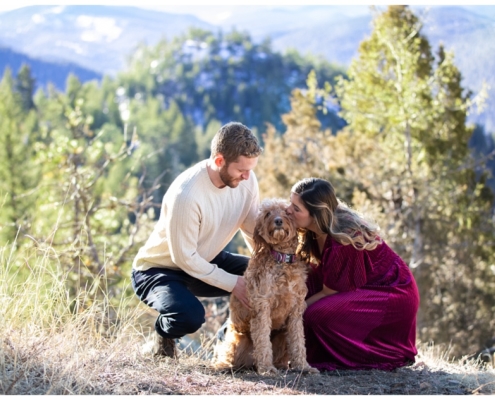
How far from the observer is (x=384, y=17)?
17219mm

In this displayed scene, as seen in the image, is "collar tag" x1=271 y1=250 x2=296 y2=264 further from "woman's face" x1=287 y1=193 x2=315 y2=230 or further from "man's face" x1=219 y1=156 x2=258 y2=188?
"man's face" x1=219 y1=156 x2=258 y2=188

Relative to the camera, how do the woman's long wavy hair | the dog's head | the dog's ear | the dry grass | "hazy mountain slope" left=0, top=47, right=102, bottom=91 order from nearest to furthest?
the dry grass → the dog's head → the dog's ear → the woman's long wavy hair → "hazy mountain slope" left=0, top=47, right=102, bottom=91

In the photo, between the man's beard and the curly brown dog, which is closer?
the curly brown dog

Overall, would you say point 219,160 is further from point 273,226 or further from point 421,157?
point 421,157

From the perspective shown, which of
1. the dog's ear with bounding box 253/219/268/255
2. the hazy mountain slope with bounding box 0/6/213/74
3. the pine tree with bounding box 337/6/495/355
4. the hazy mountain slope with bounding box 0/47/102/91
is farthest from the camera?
the hazy mountain slope with bounding box 0/6/213/74

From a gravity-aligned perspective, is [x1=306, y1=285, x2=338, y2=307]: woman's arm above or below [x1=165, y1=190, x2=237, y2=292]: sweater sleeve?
below

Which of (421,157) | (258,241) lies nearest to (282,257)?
(258,241)

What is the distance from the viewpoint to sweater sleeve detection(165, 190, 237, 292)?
463 cm

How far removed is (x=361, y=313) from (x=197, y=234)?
1.34 m

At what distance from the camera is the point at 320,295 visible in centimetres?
484

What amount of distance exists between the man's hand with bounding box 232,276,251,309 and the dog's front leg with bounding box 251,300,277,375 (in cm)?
11

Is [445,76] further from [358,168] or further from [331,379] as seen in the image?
[331,379]

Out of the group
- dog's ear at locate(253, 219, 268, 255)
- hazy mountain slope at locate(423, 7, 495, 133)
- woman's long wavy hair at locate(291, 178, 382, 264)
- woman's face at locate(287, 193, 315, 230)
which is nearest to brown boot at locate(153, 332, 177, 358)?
dog's ear at locate(253, 219, 268, 255)

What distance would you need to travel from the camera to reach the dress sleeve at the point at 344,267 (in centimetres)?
462
